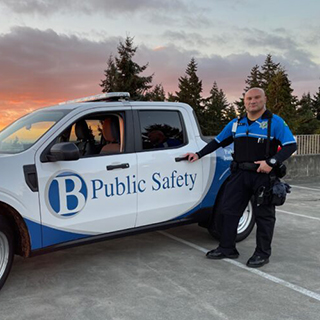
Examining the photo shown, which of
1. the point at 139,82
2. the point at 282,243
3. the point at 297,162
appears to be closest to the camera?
the point at 282,243

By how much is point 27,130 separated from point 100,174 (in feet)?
3.06

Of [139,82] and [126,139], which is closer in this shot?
[126,139]

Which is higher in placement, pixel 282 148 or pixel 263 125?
pixel 263 125

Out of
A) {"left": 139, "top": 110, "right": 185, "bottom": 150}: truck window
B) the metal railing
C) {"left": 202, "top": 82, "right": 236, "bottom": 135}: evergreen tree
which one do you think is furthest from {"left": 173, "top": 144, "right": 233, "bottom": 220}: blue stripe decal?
{"left": 202, "top": 82, "right": 236, "bottom": 135}: evergreen tree

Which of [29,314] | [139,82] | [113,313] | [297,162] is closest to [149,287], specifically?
[113,313]

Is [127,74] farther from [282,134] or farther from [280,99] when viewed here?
[282,134]

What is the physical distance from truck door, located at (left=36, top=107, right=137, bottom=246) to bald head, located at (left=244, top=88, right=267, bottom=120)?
130cm

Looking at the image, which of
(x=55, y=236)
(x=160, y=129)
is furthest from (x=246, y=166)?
(x=55, y=236)

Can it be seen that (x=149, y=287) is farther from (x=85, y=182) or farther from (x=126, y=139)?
(x=126, y=139)

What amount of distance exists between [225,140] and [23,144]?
2314 millimetres

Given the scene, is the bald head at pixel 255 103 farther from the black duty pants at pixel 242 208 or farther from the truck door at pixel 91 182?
the truck door at pixel 91 182

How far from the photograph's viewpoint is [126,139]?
4191 mm

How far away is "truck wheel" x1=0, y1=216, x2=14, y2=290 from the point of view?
134 inches

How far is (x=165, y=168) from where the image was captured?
4348 millimetres
